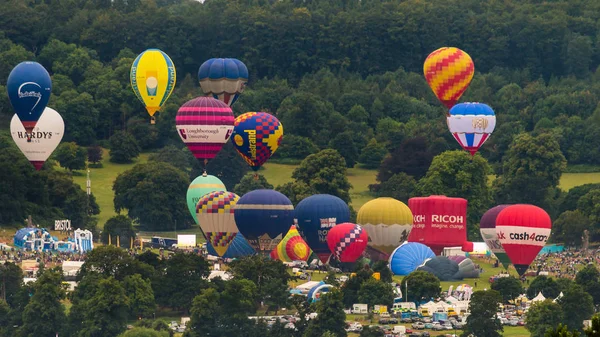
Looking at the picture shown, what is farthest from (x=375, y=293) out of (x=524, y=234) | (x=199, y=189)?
(x=199, y=189)

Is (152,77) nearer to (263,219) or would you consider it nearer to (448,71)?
(448,71)

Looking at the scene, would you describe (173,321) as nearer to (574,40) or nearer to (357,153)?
(357,153)

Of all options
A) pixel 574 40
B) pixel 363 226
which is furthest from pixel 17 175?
pixel 574 40

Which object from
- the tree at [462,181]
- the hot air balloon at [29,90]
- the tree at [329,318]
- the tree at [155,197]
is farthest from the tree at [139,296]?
the tree at [462,181]

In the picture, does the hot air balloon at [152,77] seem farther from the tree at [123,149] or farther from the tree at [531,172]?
the tree at [531,172]

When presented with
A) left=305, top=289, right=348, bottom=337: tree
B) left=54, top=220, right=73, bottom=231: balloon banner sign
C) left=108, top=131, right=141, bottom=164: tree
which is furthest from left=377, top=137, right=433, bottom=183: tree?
left=305, top=289, right=348, bottom=337: tree
